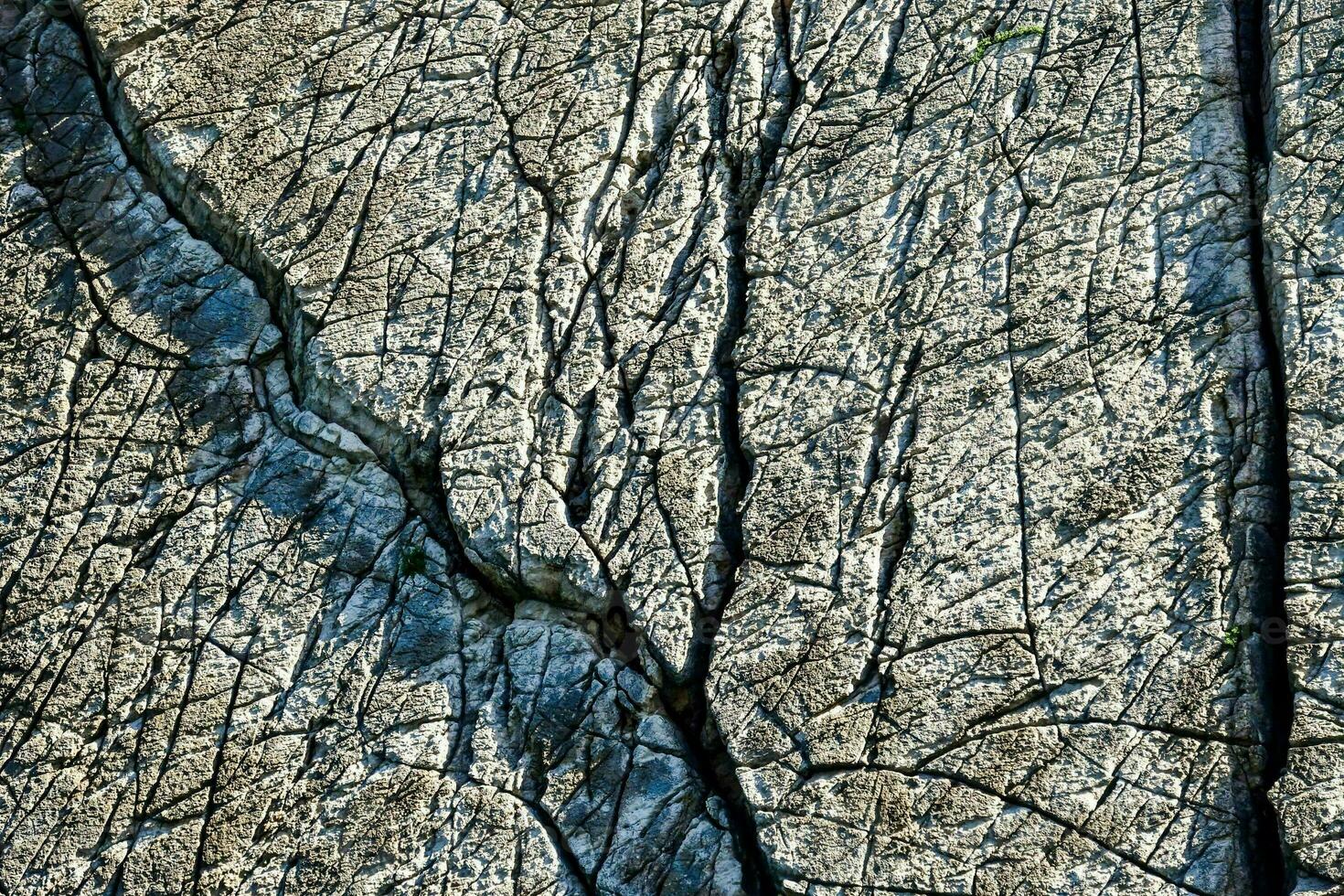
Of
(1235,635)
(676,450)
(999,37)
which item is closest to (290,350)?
(676,450)

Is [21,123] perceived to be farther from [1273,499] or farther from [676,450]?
[1273,499]

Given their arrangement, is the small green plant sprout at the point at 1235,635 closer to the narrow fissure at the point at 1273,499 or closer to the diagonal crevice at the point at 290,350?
the narrow fissure at the point at 1273,499

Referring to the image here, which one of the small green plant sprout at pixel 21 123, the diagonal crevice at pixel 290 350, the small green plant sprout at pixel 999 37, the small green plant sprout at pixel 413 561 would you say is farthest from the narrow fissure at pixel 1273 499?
the small green plant sprout at pixel 21 123

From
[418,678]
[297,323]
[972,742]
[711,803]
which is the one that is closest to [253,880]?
[418,678]

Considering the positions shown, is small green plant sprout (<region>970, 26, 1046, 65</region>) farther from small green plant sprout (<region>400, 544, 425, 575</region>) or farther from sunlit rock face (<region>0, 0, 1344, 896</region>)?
small green plant sprout (<region>400, 544, 425, 575</region>)

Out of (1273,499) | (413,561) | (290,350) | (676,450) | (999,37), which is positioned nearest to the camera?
(1273,499)

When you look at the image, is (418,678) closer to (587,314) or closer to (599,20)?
(587,314)
